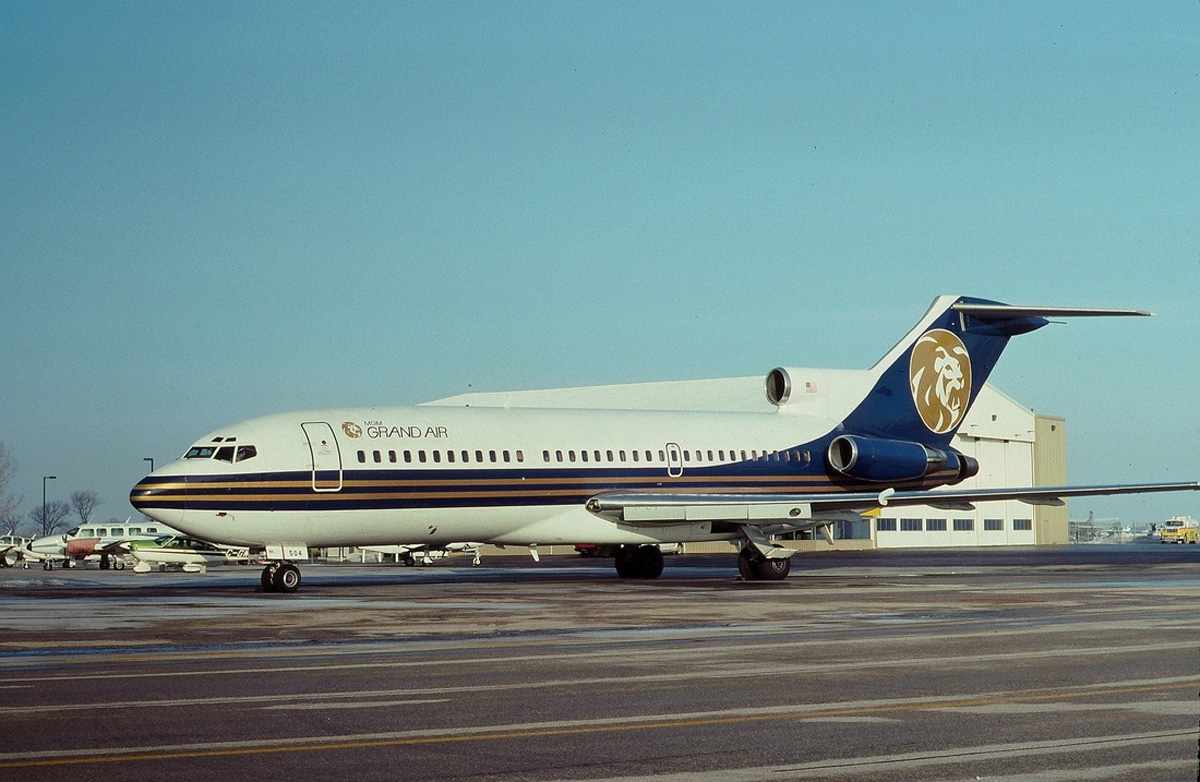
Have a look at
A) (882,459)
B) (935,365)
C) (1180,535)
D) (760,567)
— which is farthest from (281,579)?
(1180,535)

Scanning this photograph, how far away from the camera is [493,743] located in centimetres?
1023

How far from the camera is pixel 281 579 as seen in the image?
33.5m

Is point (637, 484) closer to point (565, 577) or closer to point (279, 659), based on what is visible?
point (565, 577)

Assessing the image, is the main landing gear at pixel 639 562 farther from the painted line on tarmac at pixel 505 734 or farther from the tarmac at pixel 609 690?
the painted line on tarmac at pixel 505 734

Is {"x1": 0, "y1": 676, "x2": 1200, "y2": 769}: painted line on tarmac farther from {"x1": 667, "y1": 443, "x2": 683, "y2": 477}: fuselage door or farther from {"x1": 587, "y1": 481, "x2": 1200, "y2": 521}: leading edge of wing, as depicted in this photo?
{"x1": 667, "y1": 443, "x2": 683, "y2": 477}: fuselage door

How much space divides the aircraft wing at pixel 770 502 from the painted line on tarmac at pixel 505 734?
25364mm

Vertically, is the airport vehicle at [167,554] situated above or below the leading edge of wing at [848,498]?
below

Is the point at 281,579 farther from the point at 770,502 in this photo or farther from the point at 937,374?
the point at 937,374

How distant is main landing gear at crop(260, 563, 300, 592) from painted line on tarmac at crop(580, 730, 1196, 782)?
2540 centimetres

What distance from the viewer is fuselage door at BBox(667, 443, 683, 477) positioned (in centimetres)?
4069

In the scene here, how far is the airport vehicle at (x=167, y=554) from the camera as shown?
204 ft

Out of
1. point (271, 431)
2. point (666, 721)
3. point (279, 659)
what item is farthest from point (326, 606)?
point (666, 721)

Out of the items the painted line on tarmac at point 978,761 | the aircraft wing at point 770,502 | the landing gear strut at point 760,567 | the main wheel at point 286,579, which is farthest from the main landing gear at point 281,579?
the painted line on tarmac at point 978,761

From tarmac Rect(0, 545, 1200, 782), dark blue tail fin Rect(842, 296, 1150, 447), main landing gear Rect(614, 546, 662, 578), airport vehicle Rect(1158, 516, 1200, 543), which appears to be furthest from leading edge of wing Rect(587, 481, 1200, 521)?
airport vehicle Rect(1158, 516, 1200, 543)
